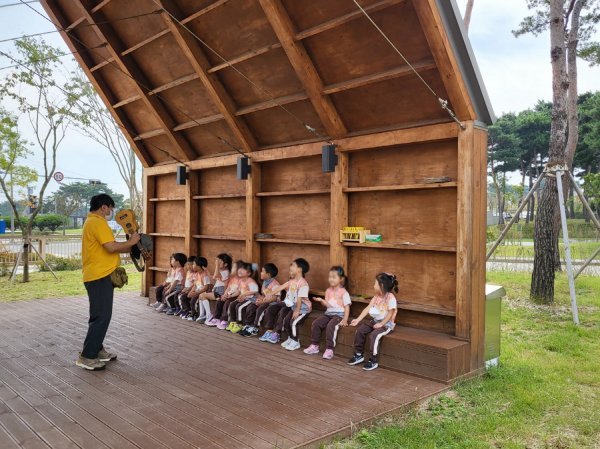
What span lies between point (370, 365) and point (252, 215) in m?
3.05

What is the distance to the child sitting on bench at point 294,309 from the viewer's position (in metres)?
5.43

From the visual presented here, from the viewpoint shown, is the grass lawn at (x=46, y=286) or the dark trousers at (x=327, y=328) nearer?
the dark trousers at (x=327, y=328)

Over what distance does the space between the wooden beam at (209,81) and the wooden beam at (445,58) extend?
3087 millimetres

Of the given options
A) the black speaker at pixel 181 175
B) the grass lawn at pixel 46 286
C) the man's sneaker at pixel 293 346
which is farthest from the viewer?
the grass lawn at pixel 46 286

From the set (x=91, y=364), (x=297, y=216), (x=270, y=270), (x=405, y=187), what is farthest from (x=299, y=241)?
(x=91, y=364)

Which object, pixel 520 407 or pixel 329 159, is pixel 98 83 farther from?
pixel 520 407

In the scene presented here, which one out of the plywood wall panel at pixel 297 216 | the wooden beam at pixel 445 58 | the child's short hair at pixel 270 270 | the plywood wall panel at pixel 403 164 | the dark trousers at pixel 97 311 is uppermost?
the wooden beam at pixel 445 58

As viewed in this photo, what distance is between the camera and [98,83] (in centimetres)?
794

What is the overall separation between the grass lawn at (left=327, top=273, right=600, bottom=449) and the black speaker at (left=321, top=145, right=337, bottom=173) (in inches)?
109

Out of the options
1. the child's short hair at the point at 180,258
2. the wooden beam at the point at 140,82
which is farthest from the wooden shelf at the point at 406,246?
the wooden beam at the point at 140,82

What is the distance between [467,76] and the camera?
4.39 m

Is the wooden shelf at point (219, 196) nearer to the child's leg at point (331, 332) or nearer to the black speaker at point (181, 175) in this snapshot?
the black speaker at point (181, 175)

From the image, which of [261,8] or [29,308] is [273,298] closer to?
[261,8]

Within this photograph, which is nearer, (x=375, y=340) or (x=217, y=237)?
(x=375, y=340)
